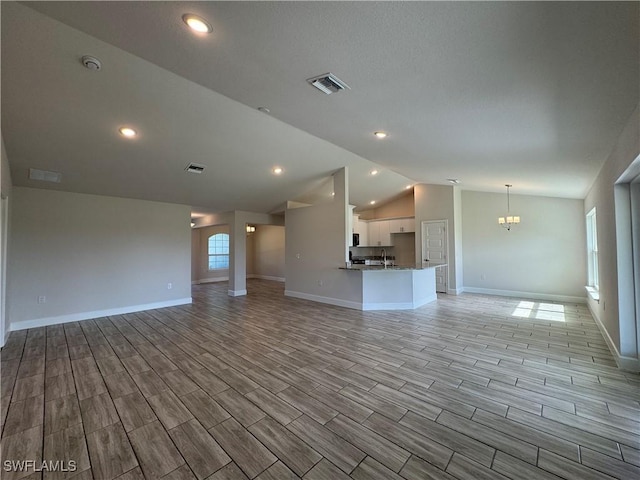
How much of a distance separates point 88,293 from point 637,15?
7614 millimetres

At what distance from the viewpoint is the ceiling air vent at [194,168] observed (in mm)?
4831

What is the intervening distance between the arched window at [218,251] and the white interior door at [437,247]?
7841 mm

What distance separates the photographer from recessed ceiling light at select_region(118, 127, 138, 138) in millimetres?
3528

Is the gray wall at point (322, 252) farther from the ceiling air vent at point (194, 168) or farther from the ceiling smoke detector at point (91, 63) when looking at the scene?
the ceiling smoke detector at point (91, 63)

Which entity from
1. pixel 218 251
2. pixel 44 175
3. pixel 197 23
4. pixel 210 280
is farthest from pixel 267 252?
pixel 197 23

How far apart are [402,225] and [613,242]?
19.5 feet

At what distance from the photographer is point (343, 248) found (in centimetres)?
616

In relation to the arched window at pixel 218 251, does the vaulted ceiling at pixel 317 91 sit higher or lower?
higher

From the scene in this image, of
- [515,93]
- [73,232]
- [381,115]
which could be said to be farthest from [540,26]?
[73,232]

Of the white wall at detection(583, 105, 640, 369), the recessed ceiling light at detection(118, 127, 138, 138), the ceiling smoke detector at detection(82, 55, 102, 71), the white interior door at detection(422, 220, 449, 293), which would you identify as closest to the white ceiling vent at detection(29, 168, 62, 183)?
the recessed ceiling light at detection(118, 127, 138, 138)

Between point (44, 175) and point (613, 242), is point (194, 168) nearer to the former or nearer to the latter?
point (44, 175)

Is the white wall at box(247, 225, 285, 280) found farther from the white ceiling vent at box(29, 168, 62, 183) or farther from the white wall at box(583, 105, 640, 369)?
the white wall at box(583, 105, 640, 369)

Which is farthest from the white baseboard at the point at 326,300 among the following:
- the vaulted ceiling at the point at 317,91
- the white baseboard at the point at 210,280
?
the white baseboard at the point at 210,280

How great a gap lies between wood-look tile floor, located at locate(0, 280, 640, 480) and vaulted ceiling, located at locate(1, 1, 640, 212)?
8.19 ft
